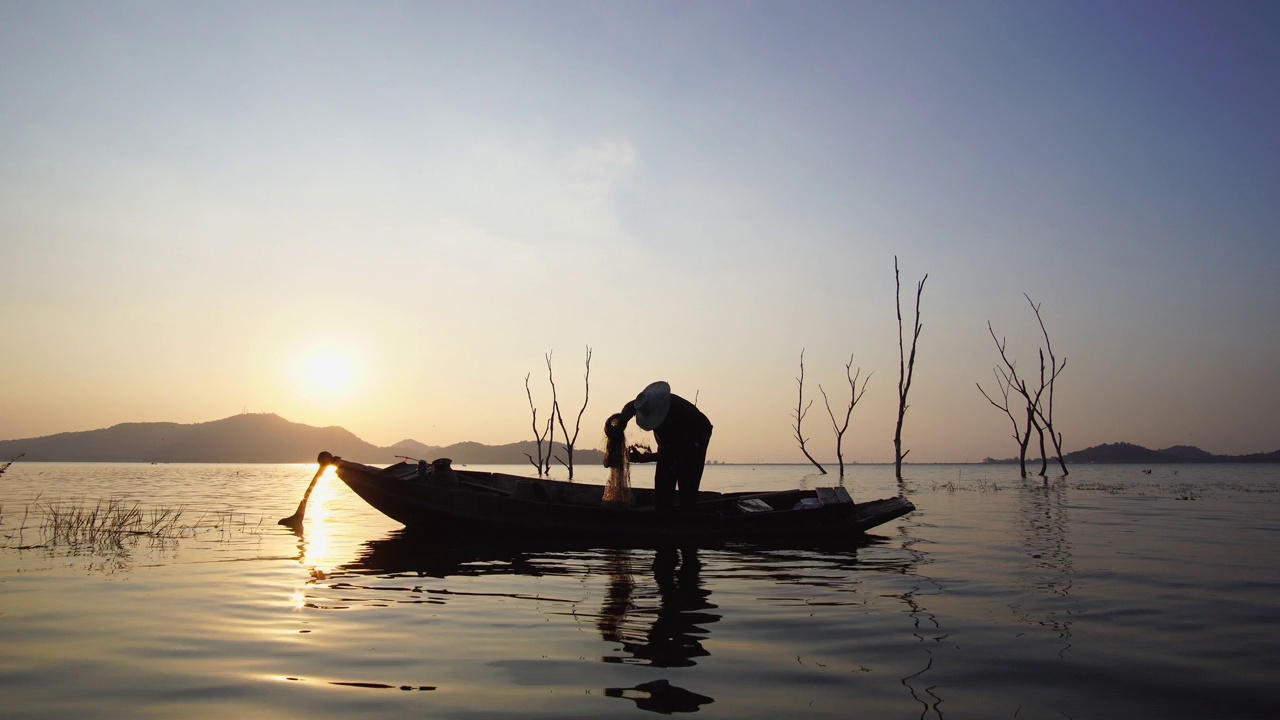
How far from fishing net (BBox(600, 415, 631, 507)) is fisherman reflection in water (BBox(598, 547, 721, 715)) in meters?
3.11

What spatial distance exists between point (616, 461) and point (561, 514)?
1.32 m

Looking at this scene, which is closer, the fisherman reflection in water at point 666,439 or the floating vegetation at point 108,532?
the floating vegetation at point 108,532

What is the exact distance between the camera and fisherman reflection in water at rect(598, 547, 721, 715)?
4.32 meters

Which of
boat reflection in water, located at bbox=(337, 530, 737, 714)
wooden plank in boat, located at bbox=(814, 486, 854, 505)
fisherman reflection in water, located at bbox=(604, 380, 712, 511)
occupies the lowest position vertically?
boat reflection in water, located at bbox=(337, 530, 737, 714)

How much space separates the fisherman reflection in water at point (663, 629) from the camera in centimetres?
432

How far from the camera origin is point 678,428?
13148 millimetres

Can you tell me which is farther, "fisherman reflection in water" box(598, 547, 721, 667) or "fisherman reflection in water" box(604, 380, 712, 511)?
"fisherman reflection in water" box(604, 380, 712, 511)

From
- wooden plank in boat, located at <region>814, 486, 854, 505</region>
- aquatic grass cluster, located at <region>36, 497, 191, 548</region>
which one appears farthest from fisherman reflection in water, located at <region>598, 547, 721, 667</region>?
aquatic grass cluster, located at <region>36, 497, 191, 548</region>

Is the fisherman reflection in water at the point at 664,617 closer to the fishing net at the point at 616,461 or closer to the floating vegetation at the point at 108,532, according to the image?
the fishing net at the point at 616,461

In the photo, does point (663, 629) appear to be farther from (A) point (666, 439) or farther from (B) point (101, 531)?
(B) point (101, 531)

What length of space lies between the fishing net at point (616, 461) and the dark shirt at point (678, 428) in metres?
0.35

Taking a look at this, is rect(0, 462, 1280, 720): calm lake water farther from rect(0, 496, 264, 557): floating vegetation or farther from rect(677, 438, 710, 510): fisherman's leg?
rect(677, 438, 710, 510): fisherman's leg

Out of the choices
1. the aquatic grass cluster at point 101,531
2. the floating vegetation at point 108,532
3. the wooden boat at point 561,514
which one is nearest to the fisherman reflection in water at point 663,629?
the wooden boat at point 561,514

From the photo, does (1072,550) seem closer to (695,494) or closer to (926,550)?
(926,550)
